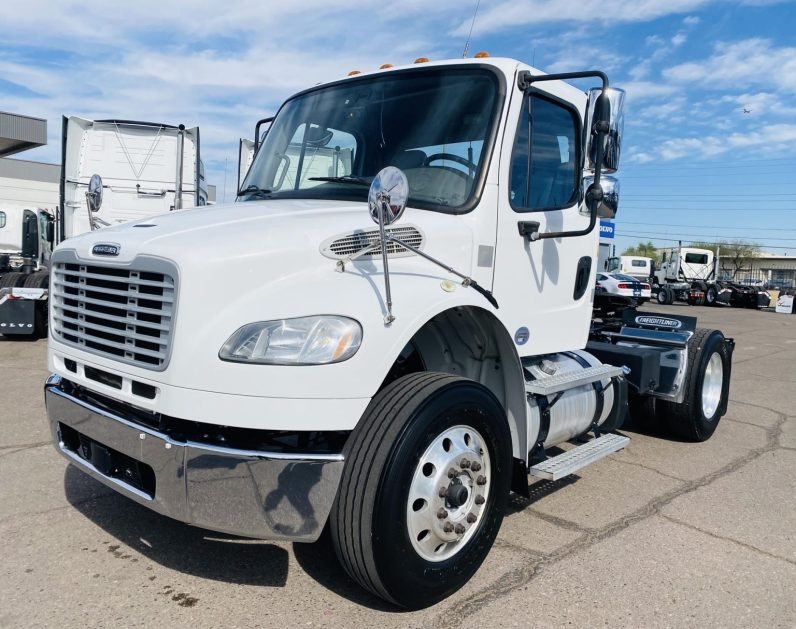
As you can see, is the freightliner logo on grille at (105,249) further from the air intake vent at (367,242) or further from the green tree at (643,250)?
the green tree at (643,250)

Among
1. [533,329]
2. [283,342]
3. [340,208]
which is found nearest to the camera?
[283,342]

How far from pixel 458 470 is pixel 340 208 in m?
1.37

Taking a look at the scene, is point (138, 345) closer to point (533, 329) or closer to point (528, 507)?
point (533, 329)

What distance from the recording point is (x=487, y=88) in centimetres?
369

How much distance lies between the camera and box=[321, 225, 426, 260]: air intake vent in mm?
2961

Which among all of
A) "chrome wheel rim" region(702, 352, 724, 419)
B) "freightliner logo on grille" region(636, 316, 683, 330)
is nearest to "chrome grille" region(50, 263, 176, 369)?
"freightliner logo on grille" region(636, 316, 683, 330)

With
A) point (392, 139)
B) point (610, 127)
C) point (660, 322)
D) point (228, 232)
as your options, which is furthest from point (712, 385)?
point (228, 232)

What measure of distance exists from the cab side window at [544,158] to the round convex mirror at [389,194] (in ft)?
3.89

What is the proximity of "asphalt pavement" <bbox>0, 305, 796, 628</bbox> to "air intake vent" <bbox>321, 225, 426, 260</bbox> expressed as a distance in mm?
1517

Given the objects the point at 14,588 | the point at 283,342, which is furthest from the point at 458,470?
the point at 14,588

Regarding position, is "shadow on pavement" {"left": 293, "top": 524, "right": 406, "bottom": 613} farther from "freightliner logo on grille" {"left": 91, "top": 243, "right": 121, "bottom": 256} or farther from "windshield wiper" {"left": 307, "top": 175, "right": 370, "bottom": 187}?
"windshield wiper" {"left": 307, "top": 175, "right": 370, "bottom": 187}

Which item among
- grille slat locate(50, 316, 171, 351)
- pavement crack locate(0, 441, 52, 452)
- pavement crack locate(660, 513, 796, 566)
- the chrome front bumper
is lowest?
pavement crack locate(0, 441, 52, 452)

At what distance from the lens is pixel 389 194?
2.70m

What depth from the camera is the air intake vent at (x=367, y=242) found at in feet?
9.71
